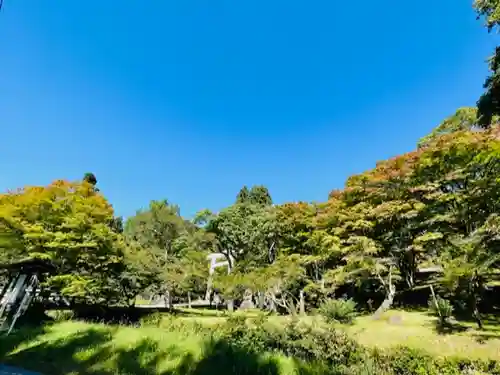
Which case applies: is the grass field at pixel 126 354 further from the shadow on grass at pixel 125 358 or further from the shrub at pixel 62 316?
the shrub at pixel 62 316

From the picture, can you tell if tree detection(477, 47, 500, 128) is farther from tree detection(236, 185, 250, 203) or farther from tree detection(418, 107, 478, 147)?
tree detection(236, 185, 250, 203)

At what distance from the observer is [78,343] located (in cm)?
739

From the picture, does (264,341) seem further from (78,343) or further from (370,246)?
(370,246)

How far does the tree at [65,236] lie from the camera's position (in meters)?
13.7

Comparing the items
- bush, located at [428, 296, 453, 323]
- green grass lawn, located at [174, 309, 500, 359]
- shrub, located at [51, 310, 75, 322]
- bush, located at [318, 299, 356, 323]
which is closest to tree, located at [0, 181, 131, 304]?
shrub, located at [51, 310, 75, 322]

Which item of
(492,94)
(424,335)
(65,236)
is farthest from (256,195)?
(492,94)

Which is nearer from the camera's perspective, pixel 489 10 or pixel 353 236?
pixel 489 10

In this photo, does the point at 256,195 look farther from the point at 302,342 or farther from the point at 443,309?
the point at 302,342

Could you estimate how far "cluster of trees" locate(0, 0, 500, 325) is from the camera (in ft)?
42.7

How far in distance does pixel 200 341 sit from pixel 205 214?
91.3 ft

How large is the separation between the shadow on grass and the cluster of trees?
6.86m

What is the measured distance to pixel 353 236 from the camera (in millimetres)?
18891

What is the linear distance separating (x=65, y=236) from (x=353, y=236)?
1532 centimetres

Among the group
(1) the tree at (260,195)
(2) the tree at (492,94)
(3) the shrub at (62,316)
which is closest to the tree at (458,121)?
(2) the tree at (492,94)
